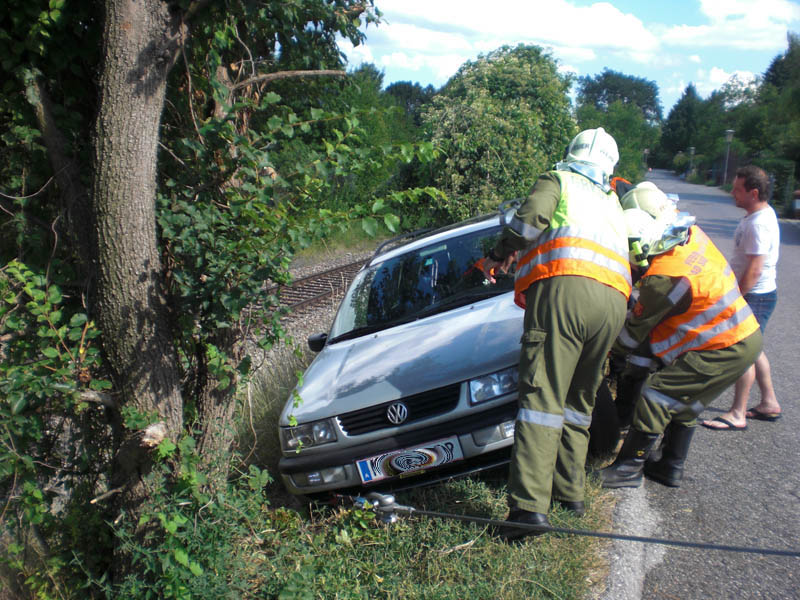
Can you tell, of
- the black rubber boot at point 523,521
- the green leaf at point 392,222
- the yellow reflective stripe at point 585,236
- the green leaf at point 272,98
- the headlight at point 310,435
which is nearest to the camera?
the green leaf at point 392,222

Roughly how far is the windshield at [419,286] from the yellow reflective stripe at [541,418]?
1510 millimetres

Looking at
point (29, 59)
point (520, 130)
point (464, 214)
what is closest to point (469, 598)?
point (29, 59)

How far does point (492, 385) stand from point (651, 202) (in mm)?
1395

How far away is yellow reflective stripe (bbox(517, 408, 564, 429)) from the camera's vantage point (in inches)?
126

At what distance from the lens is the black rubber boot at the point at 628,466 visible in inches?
151

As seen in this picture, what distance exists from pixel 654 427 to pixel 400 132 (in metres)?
34.7

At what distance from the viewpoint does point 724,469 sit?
4.10 m

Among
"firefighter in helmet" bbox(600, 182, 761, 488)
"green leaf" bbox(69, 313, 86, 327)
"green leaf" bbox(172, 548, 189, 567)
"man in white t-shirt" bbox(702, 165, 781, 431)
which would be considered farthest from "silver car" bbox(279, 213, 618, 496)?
"man in white t-shirt" bbox(702, 165, 781, 431)

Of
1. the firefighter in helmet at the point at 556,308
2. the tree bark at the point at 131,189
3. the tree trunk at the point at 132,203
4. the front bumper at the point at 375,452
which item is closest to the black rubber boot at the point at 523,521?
the firefighter in helmet at the point at 556,308

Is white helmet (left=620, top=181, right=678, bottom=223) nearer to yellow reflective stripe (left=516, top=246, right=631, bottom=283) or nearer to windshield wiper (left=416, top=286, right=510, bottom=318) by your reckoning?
yellow reflective stripe (left=516, top=246, right=631, bottom=283)

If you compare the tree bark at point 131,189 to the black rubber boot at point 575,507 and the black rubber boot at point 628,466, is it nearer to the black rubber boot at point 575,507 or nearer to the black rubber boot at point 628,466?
the black rubber boot at point 575,507

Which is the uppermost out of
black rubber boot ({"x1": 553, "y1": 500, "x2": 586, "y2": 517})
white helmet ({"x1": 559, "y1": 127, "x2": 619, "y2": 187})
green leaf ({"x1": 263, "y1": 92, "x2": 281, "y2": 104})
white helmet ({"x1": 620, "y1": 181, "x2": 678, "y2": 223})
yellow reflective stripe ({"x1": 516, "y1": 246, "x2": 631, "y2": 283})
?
green leaf ({"x1": 263, "y1": 92, "x2": 281, "y2": 104})

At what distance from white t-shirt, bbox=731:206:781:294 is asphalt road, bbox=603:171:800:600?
3.26ft

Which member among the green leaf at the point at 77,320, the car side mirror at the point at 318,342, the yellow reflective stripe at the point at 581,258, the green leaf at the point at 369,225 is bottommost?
the car side mirror at the point at 318,342
